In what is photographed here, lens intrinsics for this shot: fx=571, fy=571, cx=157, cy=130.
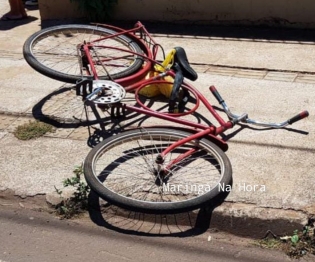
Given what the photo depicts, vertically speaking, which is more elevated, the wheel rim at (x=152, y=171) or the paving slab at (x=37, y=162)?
the wheel rim at (x=152, y=171)

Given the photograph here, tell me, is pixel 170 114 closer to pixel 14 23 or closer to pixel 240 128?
pixel 240 128

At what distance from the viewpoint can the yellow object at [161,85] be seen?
552 centimetres

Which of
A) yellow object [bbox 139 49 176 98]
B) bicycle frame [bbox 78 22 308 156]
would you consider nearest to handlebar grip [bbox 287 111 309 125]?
bicycle frame [bbox 78 22 308 156]

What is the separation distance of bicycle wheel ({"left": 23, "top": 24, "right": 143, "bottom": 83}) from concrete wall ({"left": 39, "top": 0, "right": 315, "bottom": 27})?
157 centimetres

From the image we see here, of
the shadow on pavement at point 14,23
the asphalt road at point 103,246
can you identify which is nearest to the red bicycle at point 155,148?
the asphalt road at point 103,246

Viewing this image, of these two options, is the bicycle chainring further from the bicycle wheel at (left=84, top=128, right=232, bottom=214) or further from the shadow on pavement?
the shadow on pavement

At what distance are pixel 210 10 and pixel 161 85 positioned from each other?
2.85 metres

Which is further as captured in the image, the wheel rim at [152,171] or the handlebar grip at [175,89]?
the handlebar grip at [175,89]

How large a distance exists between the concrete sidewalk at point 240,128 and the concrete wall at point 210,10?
2.00 ft

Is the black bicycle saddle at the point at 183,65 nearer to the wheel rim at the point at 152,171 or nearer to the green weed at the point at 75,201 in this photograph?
the wheel rim at the point at 152,171

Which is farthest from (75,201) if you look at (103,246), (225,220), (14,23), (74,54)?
(14,23)

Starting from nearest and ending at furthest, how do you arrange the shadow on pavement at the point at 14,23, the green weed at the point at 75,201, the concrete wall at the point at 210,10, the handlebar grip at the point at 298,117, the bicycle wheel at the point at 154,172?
the bicycle wheel at the point at 154,172, the green weed at the point at 75,201, the handlebar grip at the point at 298,117, the concrete wall at the point at 210,10, the shadow on pavement at the point at 14,23

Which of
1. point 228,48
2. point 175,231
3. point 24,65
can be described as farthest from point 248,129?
point 24,65

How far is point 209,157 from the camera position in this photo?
4574 mm
